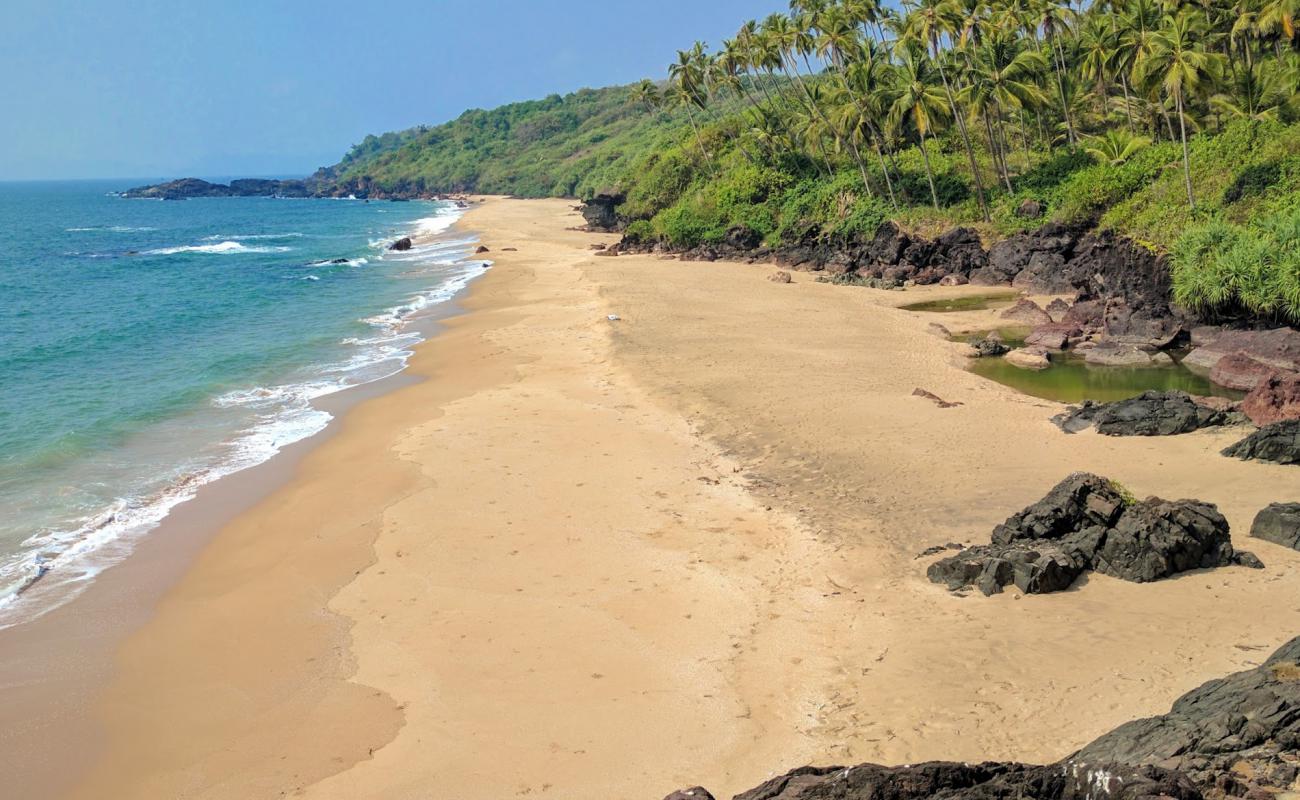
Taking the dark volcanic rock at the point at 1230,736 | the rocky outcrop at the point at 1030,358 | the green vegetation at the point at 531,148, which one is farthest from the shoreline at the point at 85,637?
the green vegetation at the point at 531,148

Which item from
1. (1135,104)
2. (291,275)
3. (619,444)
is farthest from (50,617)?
(1135,104)

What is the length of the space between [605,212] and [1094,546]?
220ft

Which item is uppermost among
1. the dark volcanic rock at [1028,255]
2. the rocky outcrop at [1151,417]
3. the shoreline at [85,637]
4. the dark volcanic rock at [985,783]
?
the dark volcanic rock at [1028,255]

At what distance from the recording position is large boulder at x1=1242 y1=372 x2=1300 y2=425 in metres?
19.6

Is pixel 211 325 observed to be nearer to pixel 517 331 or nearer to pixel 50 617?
pixel 517 331

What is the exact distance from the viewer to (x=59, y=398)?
2744cm

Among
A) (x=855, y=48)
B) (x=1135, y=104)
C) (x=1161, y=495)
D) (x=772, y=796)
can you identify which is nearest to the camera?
(x=772, y=796)

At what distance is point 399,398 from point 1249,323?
25379 millimetres

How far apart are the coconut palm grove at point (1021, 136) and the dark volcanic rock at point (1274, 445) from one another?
11616 mm

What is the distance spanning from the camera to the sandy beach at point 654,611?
1036cm

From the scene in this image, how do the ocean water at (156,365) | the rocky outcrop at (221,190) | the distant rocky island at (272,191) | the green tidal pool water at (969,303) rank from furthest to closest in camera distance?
1. the rocky outcrop at (221,190)
2. the distant rocky island at (272,191)
3. the green tidal pool water at (969,303)
4. the ocean water at (156,365)

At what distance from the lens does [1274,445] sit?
57.4 feet

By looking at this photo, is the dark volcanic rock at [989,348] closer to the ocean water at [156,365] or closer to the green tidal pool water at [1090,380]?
the green tidal pool water at [1090,380]

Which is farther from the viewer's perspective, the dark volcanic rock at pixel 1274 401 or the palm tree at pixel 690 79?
the palm tree at pixel 690 79
